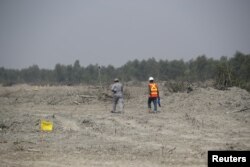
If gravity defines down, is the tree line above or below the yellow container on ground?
above

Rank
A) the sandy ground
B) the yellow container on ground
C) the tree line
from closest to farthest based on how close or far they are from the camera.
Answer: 1. the sandy ground
2. the yellow container on ground
3. the tree line

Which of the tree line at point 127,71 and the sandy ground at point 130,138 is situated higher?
the tree line at point 127,71

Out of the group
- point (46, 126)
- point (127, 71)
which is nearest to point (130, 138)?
point (46, 126)

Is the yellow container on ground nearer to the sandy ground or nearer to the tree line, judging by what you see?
the sandy ground

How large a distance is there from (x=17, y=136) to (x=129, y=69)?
6146 centimetres

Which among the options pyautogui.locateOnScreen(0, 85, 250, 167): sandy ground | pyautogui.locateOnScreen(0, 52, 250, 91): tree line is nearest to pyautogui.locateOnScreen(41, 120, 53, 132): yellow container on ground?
pyautogui.locateOnScreen(0, 85, 250, 167): sandy ground

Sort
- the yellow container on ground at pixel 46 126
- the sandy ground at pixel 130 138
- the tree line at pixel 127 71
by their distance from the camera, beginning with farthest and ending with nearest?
the tree line at pixel 127 71 → the yellow container on ground at pixel 46 126 → the sandy ground at pixel 130 138

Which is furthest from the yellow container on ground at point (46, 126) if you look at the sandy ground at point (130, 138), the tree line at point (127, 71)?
the tree line at point (127, 71)

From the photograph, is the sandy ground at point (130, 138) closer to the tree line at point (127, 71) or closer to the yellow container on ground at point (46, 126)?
the yellow container on ground at point (46, 126)

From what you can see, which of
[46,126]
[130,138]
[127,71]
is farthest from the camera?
[127,71]

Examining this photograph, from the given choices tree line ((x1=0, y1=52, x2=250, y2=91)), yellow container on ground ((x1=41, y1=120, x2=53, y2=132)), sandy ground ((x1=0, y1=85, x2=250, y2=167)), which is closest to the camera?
sandy ground ((x1=0, y1=85, x2=250, y2=167))

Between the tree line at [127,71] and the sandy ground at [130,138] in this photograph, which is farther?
the tree line at [127,71]

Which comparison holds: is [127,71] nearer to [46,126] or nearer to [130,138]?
[46,126]

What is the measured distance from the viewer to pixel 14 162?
10.3m
